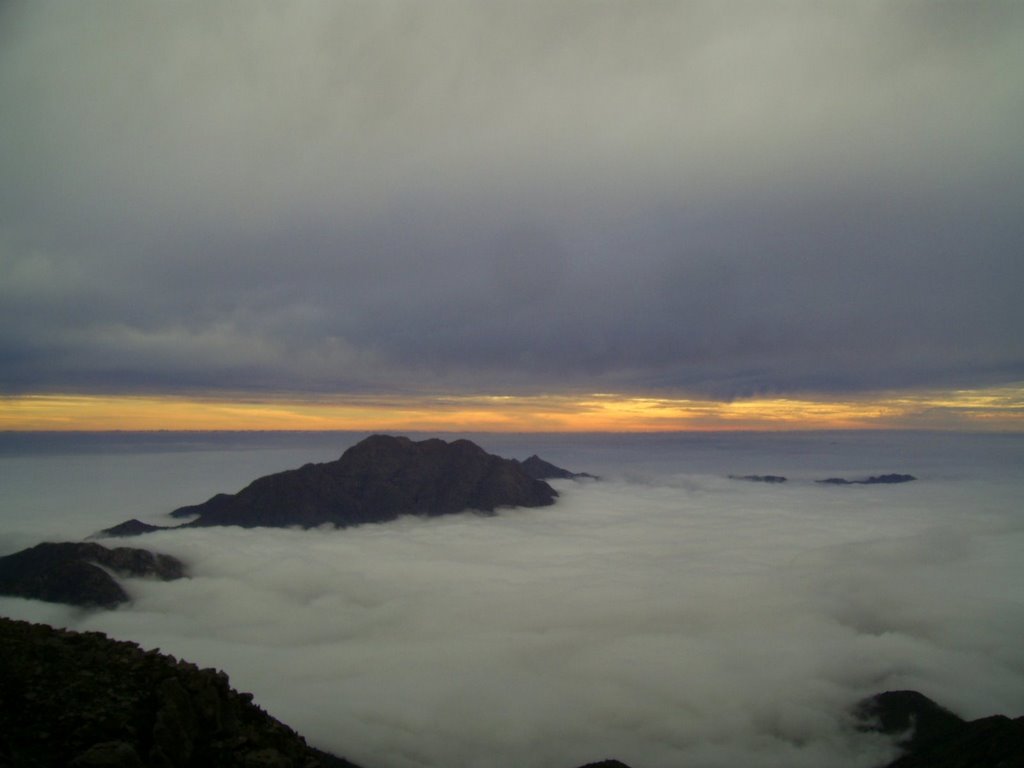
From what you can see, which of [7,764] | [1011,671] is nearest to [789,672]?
[1011,671]

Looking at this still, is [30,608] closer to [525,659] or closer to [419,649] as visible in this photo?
[419,649]

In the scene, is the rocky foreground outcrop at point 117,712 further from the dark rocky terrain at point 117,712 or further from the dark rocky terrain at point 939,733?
the dark rocky terrain at point 939,733

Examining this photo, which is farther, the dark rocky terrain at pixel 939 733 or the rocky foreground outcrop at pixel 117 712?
the dark rocky terrain at pixel 939 733

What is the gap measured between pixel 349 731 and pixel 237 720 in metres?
95.1

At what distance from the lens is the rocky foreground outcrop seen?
950 inches

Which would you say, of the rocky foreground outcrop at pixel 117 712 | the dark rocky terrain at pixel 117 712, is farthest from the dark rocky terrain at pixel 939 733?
the rocky foreground outcrop at pixel 117 712

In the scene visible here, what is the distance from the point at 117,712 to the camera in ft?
90.0

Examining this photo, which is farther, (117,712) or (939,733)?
(939,733)

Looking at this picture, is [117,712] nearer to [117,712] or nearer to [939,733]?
[117,712]

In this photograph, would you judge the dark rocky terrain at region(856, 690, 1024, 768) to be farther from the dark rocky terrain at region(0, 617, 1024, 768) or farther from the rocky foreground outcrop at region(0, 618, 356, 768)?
the rocky foreground outcrop at region(0, 618, 356, 768)

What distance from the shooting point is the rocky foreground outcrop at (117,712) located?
2412cm

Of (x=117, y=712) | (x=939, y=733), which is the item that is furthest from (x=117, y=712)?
(x=939, y=733)

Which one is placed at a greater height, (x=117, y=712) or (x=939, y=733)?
(x=117, y=712)

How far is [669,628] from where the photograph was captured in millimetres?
187875
